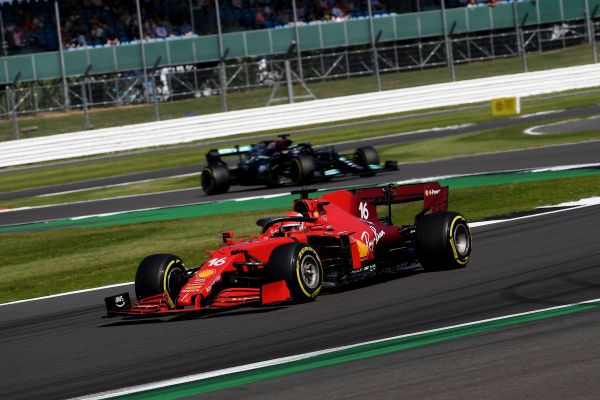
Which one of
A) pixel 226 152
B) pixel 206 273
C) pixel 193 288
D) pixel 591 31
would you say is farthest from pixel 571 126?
pixel 193 288

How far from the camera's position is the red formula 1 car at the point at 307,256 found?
32.4ft

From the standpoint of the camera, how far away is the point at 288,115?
40812 mm

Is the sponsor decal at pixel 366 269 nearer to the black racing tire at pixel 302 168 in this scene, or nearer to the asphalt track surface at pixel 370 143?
the black racing tire at pixel 302 168

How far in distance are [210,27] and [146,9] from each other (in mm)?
2993

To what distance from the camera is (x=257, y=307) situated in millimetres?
10297

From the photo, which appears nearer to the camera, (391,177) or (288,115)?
(391,177)

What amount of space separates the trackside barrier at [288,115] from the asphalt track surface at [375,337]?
84.8 ft

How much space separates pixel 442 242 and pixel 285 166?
1200cm

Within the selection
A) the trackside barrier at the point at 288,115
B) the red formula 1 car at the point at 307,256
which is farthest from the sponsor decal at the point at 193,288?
the trackside barrier at the point at 288,115

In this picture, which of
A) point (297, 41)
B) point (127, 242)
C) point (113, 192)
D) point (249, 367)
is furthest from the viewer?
point (297, 41)

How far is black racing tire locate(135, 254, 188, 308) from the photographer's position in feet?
34.3

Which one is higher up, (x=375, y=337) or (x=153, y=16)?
(x=153, y=16)

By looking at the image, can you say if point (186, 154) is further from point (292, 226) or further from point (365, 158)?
point (292, 226)

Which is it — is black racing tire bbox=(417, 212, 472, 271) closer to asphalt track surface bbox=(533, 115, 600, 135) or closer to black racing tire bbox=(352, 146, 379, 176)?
black racing tire bbox=(352, 146, 379, 176)
